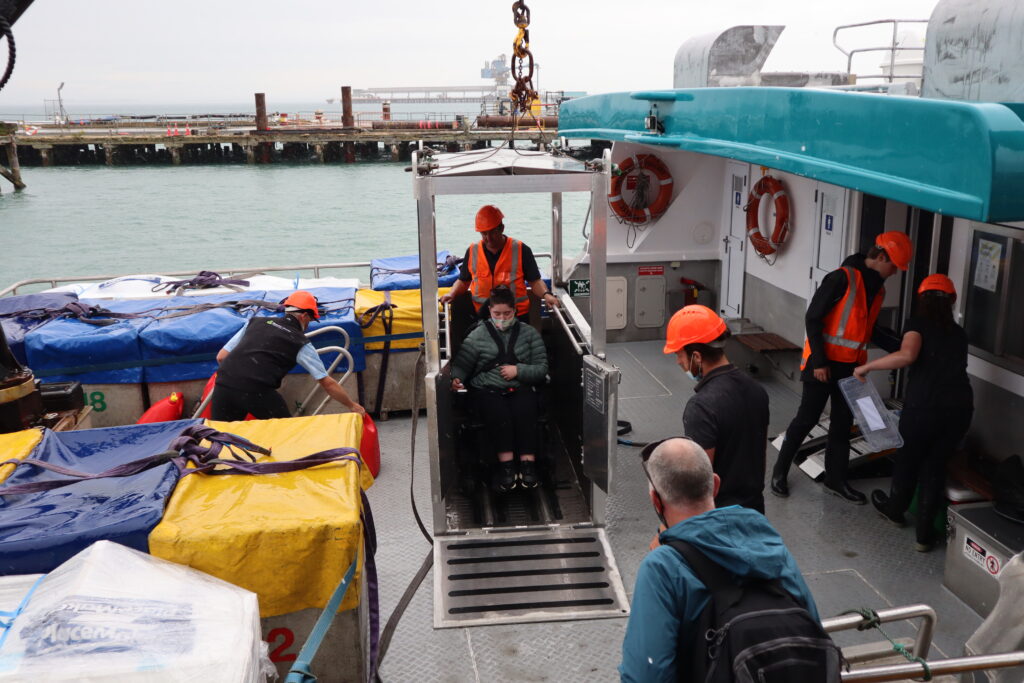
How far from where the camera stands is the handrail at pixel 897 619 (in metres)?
2.56

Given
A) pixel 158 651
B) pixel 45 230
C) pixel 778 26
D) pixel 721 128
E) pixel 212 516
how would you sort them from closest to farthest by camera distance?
pixel 158 651 → pixel 212 516 → pixel 721 128 → pixel 778 26 → pixel 45 230

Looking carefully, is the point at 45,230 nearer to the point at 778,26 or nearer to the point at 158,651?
the point at 778,26

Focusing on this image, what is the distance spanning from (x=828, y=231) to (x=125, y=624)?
580 centimetres

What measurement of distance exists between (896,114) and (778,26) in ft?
14.9

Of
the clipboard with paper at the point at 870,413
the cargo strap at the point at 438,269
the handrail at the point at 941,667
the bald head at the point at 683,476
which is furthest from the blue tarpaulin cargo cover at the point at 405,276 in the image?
the handrail at the point at 941,667

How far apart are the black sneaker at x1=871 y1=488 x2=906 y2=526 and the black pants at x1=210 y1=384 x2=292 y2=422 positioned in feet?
12.2

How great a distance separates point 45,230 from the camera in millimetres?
32000

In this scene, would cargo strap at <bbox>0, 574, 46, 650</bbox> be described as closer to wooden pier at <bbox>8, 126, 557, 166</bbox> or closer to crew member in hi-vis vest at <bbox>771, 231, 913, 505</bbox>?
crew member in hi-vis vest at <bbox>771, 231, 913, 505</bbox>

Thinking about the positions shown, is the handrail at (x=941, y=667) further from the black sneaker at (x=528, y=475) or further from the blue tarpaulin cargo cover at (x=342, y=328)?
the blue tarpaulin cargo cover at (x=342, y=328)

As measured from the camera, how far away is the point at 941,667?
2371 millimetres

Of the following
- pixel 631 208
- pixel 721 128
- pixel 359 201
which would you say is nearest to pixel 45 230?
pixel 359 201

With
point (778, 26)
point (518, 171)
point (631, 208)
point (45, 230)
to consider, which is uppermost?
point (778, 26)

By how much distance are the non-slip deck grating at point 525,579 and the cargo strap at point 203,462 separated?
121 centimetres

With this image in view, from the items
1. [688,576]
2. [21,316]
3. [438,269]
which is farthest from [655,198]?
[688,576]
